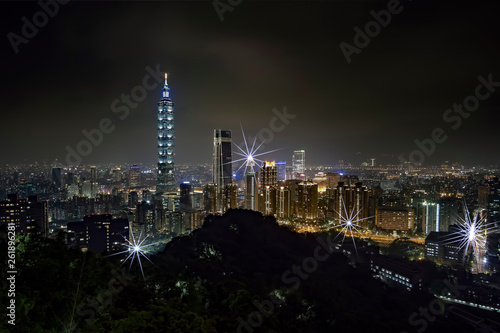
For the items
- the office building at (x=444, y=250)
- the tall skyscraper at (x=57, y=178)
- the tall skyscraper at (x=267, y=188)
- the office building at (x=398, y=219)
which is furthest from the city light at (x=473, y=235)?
the tall skyscraper at (x=57, y=178)

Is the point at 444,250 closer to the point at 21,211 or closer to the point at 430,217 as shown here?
the point at 430,217

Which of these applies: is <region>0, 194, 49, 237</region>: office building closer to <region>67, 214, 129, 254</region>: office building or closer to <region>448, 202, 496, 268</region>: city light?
<region>67, 214, 129, 254</region>: office building

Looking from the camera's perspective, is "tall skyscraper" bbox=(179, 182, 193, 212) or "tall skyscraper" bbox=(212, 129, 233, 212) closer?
"tall skyscraper" bbox=(179, 182, 193, 212)

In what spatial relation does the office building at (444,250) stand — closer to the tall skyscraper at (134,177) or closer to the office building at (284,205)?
the office building at (284,205)

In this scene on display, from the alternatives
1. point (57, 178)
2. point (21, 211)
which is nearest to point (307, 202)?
point (21, 211)

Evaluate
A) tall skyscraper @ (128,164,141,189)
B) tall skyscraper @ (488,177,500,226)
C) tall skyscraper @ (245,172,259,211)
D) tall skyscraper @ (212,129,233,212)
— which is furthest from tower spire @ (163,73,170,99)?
tall skyscraper @ (488,177,500,226)

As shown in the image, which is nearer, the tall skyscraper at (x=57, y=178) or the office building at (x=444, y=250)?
the office building at (x=444, y=250)
